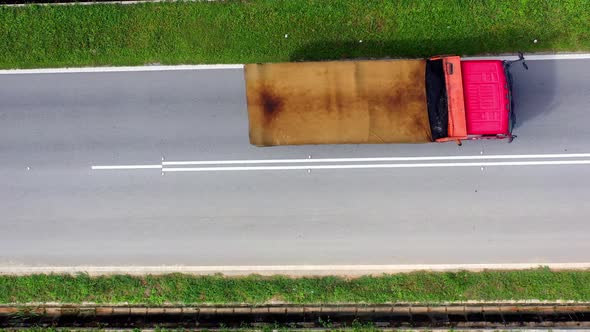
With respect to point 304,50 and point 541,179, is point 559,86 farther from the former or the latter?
point 304,50

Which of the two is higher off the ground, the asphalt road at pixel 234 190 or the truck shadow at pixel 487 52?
the truck shadow at pixel 487 52

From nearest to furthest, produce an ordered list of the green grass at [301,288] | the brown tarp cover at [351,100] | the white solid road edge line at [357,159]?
1. the brown tarp cover at [351,100]
2. the green grass at [301,288]
3. the white solid road edge line at [357,159]

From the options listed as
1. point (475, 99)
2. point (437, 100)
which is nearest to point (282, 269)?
point (437, 100)

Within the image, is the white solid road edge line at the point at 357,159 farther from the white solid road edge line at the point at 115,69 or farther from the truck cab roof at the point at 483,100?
the white solid road edge line at the point at 115,69

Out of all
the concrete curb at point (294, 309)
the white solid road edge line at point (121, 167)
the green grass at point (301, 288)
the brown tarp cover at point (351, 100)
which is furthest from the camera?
the white solid road edge line at point (121, 167)

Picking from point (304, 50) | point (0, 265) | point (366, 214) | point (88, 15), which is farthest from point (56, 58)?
point (366, 214)

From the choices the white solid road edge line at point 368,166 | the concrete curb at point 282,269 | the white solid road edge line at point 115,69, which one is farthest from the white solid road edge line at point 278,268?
the white solid road edge line at point 115,69
